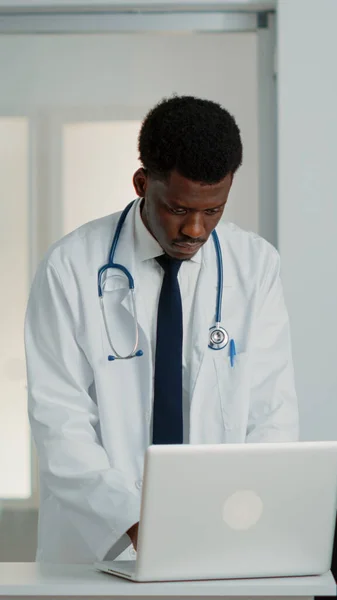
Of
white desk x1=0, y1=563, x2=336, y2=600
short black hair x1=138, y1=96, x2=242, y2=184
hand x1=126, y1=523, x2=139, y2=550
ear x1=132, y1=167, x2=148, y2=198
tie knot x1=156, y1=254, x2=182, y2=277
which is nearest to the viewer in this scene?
white desk x1=0, y1=563, x2=336, y2=600

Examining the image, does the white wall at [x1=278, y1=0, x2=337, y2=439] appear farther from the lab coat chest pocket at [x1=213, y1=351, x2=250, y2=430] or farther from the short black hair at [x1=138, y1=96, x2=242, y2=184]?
the short black hair at [x1=138, y1=96, x2=242, y2=184]

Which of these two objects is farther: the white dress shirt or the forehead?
the white dress shirt

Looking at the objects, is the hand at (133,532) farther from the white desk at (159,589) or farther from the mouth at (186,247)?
the mouth at (186,247)

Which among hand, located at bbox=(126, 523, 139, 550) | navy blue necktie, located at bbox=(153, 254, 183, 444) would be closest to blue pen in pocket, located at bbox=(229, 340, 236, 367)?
navy blue necktie, located at bbox=(153, 254, 183, 444)

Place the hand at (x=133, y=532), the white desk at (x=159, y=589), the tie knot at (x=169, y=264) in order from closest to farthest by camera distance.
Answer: the white desk at (x=159, y=589)
the hand at (x=133, y=532)
the tie knot at (x=169, y=264)

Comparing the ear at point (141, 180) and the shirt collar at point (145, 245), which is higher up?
the ear at point (141, 180)

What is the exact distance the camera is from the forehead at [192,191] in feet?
5.51

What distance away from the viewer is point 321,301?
2711mm

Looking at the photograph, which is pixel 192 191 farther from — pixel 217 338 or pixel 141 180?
pixel 217 338

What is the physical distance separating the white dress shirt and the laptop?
2.11 ft

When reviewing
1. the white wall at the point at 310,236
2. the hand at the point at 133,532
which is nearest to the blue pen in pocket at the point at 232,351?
the hand at the point at 133,532

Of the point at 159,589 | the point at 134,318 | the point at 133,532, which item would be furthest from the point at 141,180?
the point at 159,589

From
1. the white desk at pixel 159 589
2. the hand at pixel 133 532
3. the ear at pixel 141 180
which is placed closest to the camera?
the white desk at pixel 159 589

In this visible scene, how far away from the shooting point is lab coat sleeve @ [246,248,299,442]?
1.88 m
